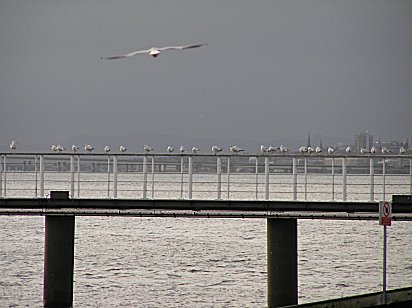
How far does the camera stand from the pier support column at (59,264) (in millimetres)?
36281

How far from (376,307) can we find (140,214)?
1192 centimetres

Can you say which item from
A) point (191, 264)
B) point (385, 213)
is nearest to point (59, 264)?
point (385, 213)

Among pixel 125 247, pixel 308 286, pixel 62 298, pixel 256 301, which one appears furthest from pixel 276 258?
pixel 125 247

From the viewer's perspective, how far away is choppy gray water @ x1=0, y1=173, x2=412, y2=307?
56375 mm

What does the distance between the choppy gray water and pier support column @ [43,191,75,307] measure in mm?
14299

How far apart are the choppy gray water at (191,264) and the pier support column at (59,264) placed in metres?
14.3

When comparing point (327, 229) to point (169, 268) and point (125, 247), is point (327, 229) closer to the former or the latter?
point (125, 247)

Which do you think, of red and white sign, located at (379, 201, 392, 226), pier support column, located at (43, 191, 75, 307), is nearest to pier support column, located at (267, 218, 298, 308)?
red and white sign, located at (379, 201, 392, 226)

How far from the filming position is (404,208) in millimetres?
37531

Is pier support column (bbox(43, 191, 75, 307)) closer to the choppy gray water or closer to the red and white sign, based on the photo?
the red and white sign

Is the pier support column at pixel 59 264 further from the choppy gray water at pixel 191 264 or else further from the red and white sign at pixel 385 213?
the choppy gray water at pixel 191 264

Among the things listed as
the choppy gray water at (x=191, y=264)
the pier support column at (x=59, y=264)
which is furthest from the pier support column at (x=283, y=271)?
the choppy gray water at (x=191, y=264)

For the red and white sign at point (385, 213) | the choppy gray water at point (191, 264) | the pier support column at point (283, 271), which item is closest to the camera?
the red and white sign at point (385, 213)

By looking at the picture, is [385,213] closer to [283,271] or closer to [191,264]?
[283,271]
